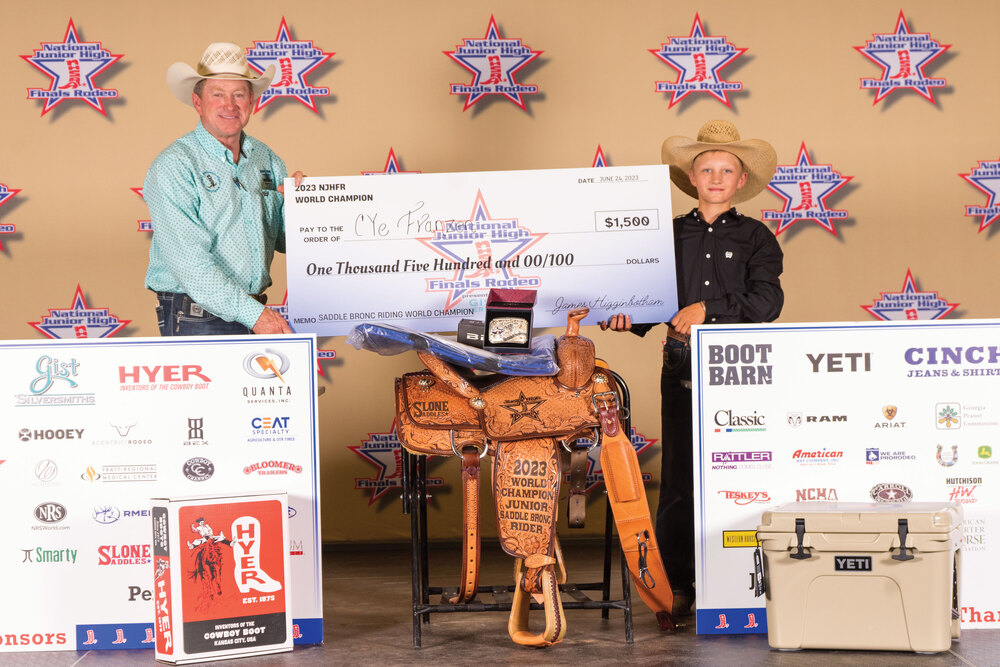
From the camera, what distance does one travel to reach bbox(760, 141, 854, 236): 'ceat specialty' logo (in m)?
4.91

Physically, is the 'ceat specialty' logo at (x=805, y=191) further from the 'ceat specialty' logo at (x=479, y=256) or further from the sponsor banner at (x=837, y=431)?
the 'ceat specialty' logo at (x=479, y=256)

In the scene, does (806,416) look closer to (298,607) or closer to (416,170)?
(298,607)

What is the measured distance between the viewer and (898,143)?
16.1 feet

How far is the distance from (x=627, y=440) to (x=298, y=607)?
1.13 m

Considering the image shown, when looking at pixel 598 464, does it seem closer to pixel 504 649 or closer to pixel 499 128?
pixel 499 128

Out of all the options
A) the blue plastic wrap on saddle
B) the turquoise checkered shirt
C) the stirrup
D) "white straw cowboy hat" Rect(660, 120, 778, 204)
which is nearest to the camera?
the stirrup

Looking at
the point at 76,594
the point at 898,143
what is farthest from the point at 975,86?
the point at 76,594

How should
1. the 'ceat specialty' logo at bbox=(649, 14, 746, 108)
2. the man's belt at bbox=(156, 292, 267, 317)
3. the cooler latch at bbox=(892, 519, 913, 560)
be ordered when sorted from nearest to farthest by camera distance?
the cooler latch at bbox=(892, 519, 913, 560)
the man's belt at bbox=(156, 292, 267, 317)
the 'ceat specialty' logo at bbox=(649, 14, 746, 108)

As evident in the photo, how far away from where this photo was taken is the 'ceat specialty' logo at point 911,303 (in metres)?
4.93

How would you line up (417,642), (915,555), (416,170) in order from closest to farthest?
(915,555)
(417,642)
(416,170)

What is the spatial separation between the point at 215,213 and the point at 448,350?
93 cm

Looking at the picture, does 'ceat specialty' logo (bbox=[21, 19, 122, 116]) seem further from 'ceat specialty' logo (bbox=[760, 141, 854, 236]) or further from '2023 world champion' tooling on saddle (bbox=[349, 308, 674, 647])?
'ceat specialty' logo (bbox=[760, 141, 854, 236])

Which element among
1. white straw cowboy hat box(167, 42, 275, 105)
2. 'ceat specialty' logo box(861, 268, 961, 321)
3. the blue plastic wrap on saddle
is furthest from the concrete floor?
'ceat specialty' logo box(861, 268, 961, 321)

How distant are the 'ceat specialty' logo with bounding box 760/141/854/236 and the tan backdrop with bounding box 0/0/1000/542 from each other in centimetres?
4
